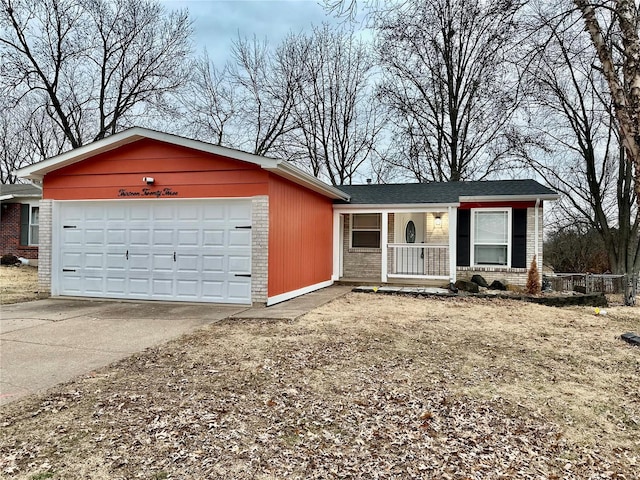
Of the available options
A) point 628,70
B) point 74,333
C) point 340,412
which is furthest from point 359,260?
point 340,412

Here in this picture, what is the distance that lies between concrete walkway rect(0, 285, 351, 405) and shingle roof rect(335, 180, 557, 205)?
4184 millimetres

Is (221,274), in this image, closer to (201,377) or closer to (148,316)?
(148,316)

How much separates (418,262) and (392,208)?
223 centimetres

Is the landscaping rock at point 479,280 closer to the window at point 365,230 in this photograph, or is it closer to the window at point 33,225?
the window at point 365,230

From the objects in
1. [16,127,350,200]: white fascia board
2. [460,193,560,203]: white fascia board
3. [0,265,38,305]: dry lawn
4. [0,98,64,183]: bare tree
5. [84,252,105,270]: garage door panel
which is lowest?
[0,265,38,305]: dry lawn

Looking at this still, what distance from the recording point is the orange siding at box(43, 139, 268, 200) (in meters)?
8.18

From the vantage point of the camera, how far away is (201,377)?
13.7ft

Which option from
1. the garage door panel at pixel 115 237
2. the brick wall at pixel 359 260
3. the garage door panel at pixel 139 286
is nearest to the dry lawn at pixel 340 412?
the garage door panel at pixel 139 286

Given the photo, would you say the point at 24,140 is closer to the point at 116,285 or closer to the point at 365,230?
the point at 116,285

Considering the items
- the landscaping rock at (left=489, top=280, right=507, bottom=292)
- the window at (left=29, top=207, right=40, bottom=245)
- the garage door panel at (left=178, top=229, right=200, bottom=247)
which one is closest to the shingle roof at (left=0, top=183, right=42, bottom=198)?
the window at (left=29, top=207, right=40, bottom=245)

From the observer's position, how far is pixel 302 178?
29.3ft

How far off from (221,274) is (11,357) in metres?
4.02

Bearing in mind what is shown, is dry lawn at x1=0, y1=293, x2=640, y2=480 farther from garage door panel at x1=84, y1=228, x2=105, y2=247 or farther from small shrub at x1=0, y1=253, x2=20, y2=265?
small shrub at x1=0, y1=253, x2=20, y2=265

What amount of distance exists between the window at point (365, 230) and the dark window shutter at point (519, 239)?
157 inches
